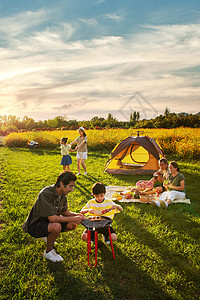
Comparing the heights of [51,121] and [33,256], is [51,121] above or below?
above

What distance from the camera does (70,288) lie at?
9.01 feet

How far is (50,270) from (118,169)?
5.66m

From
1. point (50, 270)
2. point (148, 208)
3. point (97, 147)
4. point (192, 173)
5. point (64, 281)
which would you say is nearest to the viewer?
A: point (64, 281)

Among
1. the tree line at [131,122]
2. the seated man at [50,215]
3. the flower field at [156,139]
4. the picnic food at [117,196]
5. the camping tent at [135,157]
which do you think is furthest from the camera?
the tree line at [131,122]

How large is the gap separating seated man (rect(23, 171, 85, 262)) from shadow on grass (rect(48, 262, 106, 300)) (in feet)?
0.77

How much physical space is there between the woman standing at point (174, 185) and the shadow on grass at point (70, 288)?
3.06 m

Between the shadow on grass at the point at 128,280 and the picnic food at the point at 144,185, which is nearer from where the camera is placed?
the shadow on grass at the point at 128,280

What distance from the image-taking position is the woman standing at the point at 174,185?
5336 millimetres

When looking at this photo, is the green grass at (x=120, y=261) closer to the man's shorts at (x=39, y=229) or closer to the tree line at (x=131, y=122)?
the man's shorts at (x=39, y=229)

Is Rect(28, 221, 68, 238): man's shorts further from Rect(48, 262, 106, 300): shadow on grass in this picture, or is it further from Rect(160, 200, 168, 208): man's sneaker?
Rect(160, 200, 168, 208): man's sneaker

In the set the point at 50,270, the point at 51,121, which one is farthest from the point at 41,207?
the point at 51,121

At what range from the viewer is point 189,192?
6281 mm

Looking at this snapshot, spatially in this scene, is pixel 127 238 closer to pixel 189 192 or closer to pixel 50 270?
pixel 50 270

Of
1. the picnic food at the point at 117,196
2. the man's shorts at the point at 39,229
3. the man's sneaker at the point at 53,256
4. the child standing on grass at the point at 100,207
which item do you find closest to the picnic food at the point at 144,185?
the picnic food at the point at 117,196
